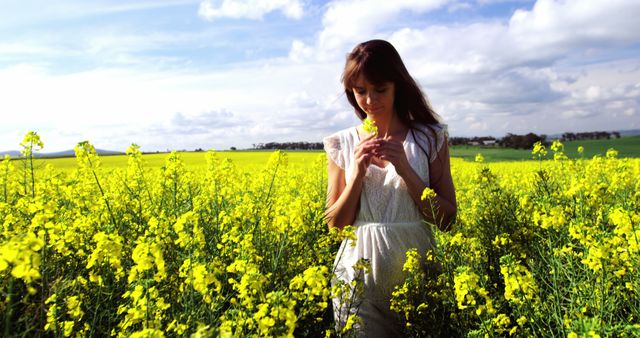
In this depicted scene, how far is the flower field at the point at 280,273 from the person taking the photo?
5.96ft

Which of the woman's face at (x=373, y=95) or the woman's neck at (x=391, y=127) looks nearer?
the woman's face at (x=373, y=95)

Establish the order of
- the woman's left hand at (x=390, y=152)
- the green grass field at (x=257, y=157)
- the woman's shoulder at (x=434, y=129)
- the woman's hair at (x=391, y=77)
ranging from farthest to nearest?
the green grass field at (x=257, y=157) < the woman's shoulder at (x=434, y=129) < the woman's hair at (x=391, y=77) < the woman's left hand at (x=390, y=152)

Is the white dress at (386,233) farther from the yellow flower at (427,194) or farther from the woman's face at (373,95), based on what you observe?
the woman's face at (373,95)

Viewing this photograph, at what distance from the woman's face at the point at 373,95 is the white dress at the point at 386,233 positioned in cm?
29

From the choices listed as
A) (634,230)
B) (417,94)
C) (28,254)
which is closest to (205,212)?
(417,94)

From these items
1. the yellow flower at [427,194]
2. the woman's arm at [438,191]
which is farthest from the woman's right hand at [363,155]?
the yellow flower at [427,194]

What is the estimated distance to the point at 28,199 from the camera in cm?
343

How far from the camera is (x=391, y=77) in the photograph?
109 inches

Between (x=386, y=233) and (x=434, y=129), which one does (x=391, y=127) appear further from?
(x=386, y=233)

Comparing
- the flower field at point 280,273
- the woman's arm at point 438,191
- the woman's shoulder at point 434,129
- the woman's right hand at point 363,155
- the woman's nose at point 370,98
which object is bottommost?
the flower field at point 280,273

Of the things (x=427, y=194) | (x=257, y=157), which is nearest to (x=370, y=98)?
(x=427, y=194)

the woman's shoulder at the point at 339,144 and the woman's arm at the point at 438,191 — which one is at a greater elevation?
the woman's shoulder at the point at 339,144

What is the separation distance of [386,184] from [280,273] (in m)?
0.78

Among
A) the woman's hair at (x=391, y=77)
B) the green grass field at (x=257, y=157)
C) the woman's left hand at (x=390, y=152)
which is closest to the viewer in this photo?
the woman's left hand at (x=390, y=152)
